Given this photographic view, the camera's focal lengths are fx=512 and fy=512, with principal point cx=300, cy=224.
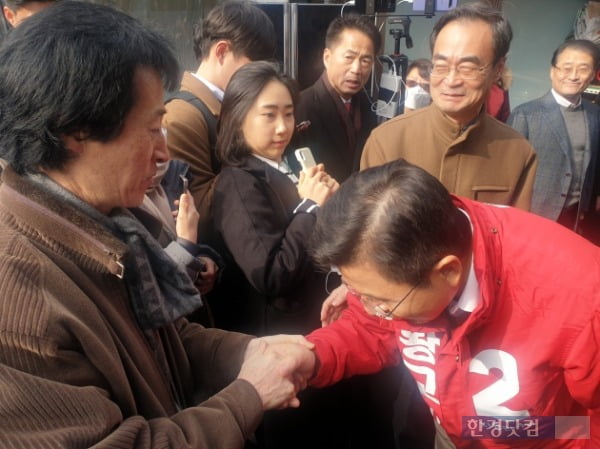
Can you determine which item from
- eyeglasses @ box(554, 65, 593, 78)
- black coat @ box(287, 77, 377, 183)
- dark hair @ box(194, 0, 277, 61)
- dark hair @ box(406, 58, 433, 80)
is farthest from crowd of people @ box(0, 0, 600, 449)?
dark hair @ box(406, 58, 433, 80)

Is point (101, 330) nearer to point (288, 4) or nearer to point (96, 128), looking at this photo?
point (96, 128)

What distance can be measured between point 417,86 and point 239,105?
2.87 meters

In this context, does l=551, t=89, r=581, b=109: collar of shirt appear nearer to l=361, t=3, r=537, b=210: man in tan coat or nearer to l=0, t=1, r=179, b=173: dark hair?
l=361, t=3, r=537, b=210: man in tan coat

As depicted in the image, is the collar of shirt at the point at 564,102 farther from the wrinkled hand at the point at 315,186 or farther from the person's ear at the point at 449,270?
the person's ear at the point at 449,270

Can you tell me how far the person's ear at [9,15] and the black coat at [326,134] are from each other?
158cm

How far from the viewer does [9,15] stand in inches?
90.7

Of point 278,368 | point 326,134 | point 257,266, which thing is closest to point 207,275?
point 257,266

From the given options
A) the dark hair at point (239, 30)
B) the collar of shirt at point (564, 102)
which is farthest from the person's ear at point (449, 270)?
the collar of shirt at point (564, 102)

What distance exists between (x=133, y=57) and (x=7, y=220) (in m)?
0.40

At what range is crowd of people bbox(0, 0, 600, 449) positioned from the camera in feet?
3.15

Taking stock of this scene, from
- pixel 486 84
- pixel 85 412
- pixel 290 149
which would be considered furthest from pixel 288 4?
pixel 85 412

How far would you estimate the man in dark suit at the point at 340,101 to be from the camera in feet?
10.7

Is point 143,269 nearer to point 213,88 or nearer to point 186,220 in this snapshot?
point 186,220

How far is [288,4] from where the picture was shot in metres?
4.37
